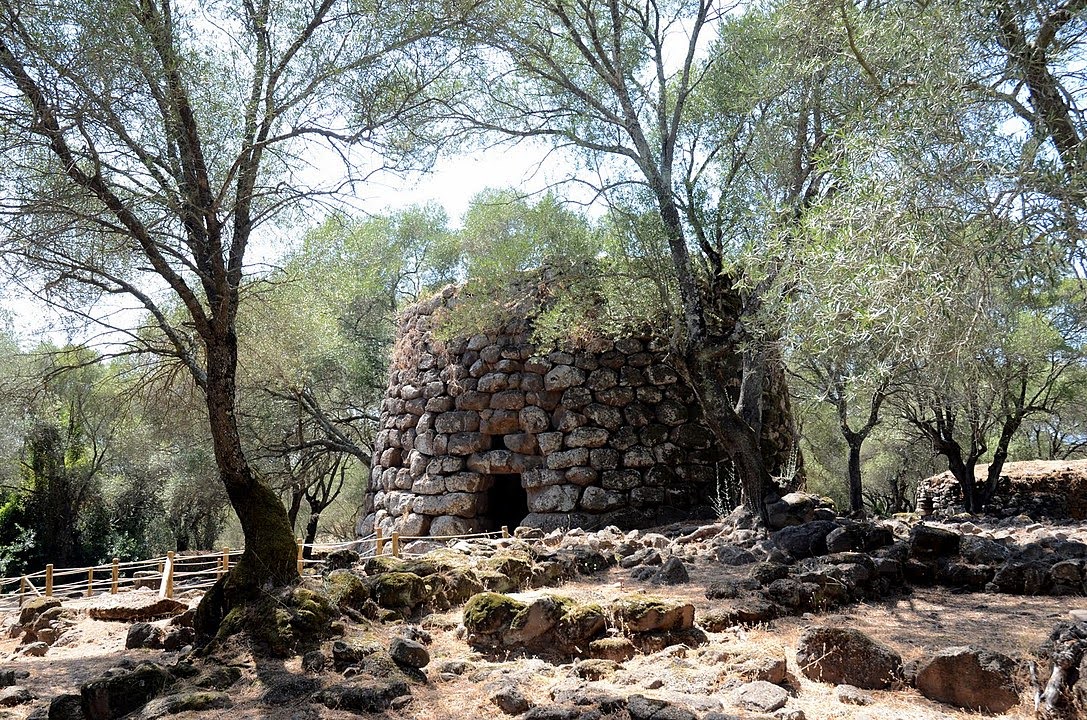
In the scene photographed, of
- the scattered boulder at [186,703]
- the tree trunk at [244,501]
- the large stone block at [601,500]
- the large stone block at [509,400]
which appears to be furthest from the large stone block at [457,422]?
the scattered boulder at [186,703]

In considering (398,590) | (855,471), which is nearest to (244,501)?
(398,590)

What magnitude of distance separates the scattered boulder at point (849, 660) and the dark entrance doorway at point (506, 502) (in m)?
8.12

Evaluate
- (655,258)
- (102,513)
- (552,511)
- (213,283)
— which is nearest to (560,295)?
(655,258)

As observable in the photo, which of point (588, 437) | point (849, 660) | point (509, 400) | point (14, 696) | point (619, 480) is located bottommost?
point (849, 660)

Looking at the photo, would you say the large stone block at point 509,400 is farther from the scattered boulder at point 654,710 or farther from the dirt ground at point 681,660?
the scattered boulder at point 654,710

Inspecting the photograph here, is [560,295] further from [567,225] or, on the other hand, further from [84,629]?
[84,629]

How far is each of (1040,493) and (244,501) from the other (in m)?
13.2

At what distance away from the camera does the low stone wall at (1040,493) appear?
13.2m

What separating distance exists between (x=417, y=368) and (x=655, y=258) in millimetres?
5439

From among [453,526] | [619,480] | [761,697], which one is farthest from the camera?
[453,526]

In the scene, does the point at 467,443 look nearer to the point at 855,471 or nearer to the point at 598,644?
the point at 855,471

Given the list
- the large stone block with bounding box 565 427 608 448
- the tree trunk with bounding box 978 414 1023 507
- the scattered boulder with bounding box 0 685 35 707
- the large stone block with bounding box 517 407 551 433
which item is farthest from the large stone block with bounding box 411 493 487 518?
the tree trunk with bounding box 978 414 1023 507

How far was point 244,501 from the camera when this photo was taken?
237 inches

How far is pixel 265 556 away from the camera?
19.3 feet
